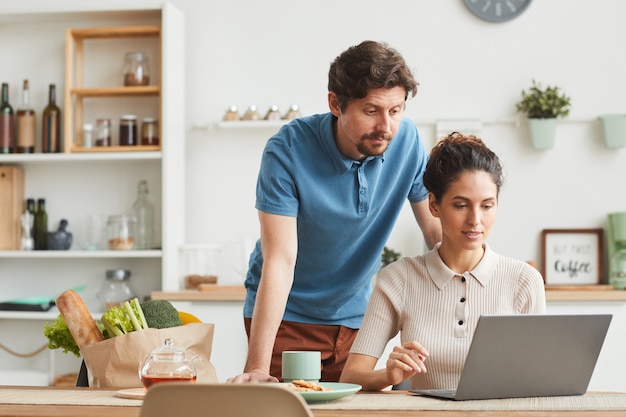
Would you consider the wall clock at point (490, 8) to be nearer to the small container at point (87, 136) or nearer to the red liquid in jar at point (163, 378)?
the small container at point (87, 136)

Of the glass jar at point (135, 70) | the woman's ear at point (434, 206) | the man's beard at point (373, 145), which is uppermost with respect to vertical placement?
the glass jar at point (135, 70)

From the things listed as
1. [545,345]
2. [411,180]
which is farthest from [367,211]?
[545,345]

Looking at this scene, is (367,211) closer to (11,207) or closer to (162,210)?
(162,210)

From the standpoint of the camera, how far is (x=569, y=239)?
428cm

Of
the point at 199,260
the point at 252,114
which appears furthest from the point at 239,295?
the point at 252,114

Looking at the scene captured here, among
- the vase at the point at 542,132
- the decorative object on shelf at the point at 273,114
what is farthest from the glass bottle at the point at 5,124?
the vase at the point at 542,132

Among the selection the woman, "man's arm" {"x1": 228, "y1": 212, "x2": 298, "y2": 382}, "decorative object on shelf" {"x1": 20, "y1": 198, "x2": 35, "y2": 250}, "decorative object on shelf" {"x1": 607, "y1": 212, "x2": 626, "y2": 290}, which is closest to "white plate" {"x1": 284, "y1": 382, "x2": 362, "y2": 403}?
the woman

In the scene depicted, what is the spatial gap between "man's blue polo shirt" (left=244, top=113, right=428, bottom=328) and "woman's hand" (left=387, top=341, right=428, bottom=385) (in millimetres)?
672

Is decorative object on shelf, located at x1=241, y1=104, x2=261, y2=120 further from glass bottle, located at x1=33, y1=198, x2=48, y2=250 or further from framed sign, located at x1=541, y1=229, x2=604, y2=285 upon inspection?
framed sign, located at x1=541, y1=229, x2=604, y2=285

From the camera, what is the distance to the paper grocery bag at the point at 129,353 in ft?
6.18

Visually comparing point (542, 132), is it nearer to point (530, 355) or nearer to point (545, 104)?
point (545, 104)

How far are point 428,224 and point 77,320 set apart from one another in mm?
996

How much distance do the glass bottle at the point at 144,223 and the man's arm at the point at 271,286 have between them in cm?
220

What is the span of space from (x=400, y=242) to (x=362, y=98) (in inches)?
90.1
